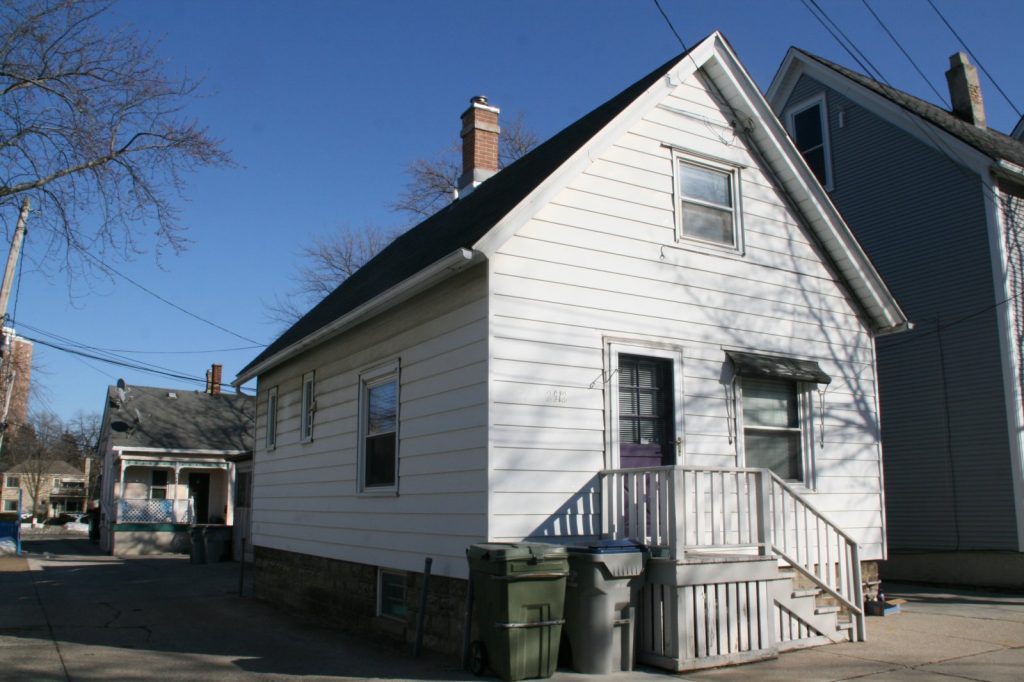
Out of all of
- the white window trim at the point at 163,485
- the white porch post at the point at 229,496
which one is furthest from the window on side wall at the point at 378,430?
the white window trim at the point at 163,485

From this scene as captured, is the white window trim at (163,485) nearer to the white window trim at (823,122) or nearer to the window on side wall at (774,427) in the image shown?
the white window trim at (823,122)

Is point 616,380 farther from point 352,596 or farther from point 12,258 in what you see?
point 12,258

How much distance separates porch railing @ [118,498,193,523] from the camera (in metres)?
30.2

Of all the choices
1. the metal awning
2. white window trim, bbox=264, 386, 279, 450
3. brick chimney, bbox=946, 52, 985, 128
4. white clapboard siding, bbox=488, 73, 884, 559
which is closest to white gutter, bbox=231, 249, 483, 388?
white clapboard siding, bbox=488, 73, 884, 559

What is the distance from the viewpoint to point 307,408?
13.4m

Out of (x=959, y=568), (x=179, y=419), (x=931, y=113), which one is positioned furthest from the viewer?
(x=179, y=419)

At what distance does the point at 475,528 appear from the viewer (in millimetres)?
8227

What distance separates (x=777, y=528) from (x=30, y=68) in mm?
10019

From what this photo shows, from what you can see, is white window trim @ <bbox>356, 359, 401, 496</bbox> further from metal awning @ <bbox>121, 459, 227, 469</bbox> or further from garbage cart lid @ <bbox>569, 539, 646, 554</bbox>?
metal awning @ <bbox>121, 459, 227, 469</bbox>

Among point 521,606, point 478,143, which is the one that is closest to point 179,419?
point 478,143

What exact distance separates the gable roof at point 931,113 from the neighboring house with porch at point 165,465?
71.4 feet

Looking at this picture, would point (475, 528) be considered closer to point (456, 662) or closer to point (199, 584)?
point (456, 662)

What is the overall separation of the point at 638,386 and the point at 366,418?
12.0 feet

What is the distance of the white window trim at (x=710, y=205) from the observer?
1021cm
